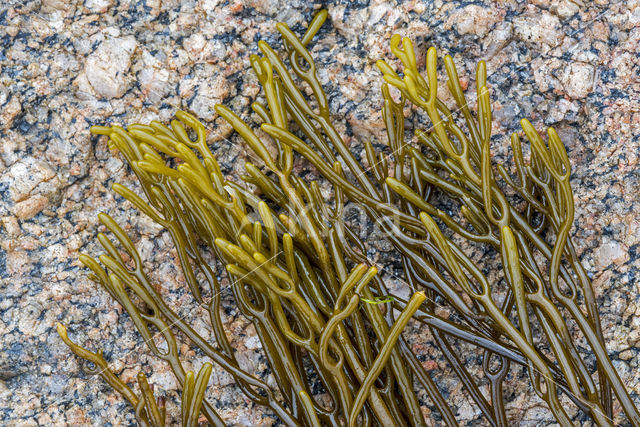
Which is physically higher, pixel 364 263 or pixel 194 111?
pixel 194 111

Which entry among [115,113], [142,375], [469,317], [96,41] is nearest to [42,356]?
[142,375]

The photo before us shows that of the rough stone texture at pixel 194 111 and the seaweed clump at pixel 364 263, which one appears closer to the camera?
the seaweed clump at pixel 364 263

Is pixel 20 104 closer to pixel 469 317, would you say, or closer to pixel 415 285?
pixel 415 285

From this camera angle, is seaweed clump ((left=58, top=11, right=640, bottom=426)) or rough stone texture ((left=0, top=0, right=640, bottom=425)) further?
rough stone texture ((left=0, top=0, right=640, bottom=425))

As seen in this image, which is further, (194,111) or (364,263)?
(194,111)

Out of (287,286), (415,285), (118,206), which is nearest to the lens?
(287,286)
